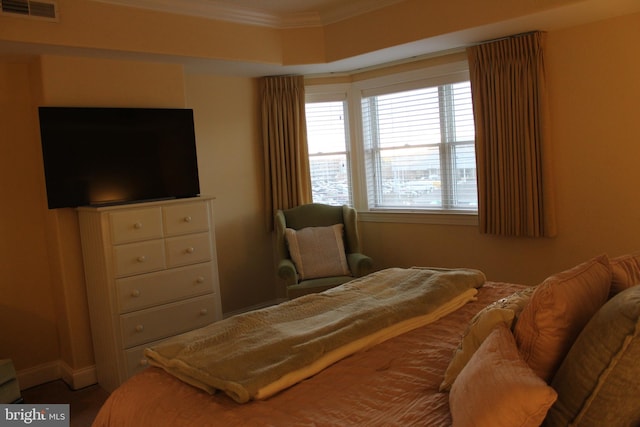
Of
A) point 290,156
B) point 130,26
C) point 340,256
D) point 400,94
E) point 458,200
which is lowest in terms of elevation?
point 340,256

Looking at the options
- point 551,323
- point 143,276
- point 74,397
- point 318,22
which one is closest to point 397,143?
point 318,22

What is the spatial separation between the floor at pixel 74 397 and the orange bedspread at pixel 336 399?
5.05 ft

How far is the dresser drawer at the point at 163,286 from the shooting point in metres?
3.52

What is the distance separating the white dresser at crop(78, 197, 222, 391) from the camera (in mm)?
3475

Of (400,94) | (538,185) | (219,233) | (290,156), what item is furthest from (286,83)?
(538,185)

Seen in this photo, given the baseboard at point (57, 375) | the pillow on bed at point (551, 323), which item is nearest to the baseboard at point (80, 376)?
the baseboard at point (57, 375)

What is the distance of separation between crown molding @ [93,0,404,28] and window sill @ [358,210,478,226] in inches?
70.8

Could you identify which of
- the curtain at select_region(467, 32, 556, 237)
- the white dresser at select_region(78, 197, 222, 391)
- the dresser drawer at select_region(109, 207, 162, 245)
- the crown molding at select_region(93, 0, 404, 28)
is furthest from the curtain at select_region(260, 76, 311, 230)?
the curtain at select_region(467, 32, 556, 237)

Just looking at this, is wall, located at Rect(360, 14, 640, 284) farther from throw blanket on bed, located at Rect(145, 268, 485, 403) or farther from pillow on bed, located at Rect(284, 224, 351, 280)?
throw blanket on bed, located at Rect(145, 268, 485, 403)

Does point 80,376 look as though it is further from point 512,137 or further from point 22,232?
point 512,137

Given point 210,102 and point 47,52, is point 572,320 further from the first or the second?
point 210,102

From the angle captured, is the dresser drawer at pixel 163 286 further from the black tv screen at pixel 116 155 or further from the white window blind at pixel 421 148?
the white window blind at pixel 421 148

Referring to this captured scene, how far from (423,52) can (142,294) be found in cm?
295

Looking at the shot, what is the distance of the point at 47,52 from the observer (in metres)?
3.51
